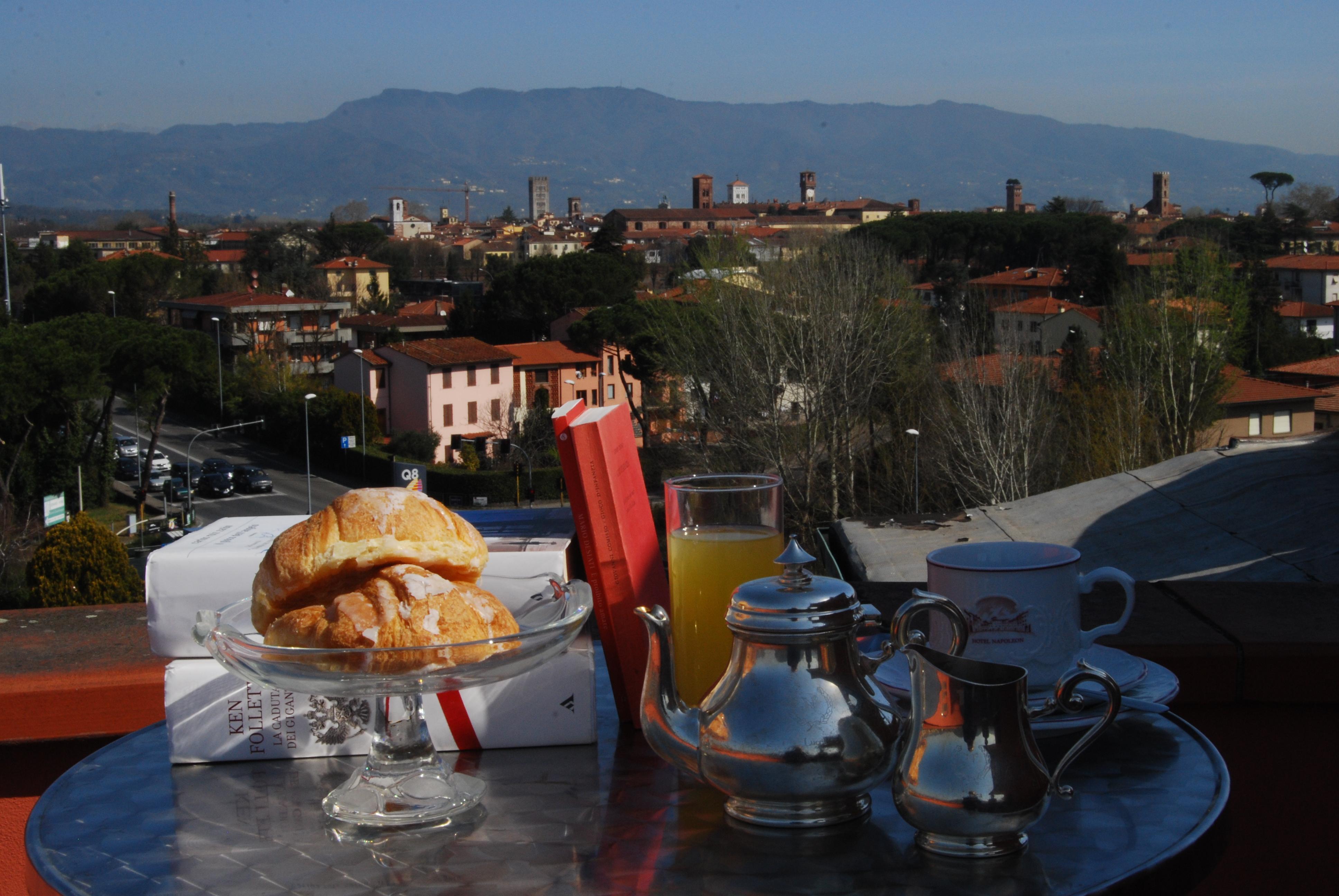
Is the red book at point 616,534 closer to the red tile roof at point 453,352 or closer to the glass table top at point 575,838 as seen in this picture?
the glass table top at point 575,838

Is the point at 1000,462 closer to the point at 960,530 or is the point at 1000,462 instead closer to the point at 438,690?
the point at 960,530

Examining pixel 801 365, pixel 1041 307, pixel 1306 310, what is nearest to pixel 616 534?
pixel 801 365

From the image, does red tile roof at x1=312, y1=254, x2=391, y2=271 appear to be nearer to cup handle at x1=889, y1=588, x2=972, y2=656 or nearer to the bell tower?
cup handle at x1=889, y1=588, x2=972, y2=656

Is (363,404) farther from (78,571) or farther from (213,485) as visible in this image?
(78,571)

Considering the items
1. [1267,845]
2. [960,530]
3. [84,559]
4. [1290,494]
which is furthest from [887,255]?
[1267,845]

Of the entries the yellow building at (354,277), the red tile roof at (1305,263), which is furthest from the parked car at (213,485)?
the red tile roof at (1305,263)

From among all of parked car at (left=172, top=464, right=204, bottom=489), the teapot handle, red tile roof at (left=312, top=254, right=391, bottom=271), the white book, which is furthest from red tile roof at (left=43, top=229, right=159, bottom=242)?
the teapot handle
